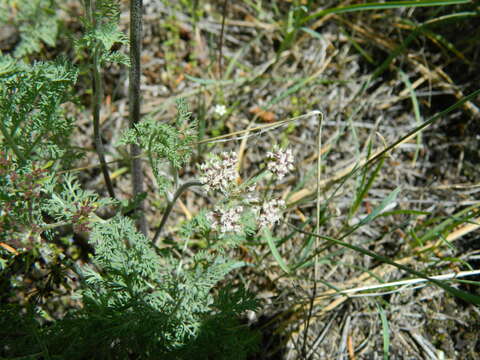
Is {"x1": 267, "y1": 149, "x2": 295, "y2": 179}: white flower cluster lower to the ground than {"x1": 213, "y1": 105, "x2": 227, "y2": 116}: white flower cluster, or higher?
higher

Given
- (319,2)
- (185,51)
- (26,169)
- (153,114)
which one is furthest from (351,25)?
(26,169)

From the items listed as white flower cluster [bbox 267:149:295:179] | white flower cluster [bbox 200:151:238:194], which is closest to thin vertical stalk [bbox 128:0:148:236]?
white flower cluster [bbox 200:151:238:194]

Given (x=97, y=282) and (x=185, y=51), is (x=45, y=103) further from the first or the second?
(x=185, y=51)

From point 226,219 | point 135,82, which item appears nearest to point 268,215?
point 226,219

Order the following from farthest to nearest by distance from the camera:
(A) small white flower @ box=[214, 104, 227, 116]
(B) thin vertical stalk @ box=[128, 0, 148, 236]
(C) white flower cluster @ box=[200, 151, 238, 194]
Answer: (A) small white flower @ box=[214, 104, 227, 116] → (C) white flower cluster @ box=[200, 151, 238, 194] → (B) thin vertical stalk @ box=[128, 0, 148, 236]

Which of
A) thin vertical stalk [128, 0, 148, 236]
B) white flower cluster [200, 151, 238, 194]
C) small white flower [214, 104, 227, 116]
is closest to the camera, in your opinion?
thin vertical stalk [128, 0, 148, 236]

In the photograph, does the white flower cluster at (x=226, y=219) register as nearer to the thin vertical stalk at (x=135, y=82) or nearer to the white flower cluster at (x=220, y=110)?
the thin vertical stalk at (x=135, y=82)

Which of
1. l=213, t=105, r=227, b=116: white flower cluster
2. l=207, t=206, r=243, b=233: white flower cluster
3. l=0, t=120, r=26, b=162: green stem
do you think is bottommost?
l=213, t=105, r=227, b=116: white flower cluster

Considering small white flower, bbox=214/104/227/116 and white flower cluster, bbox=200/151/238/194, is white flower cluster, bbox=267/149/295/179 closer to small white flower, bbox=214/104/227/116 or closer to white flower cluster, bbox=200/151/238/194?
white flower cluster, bbox=200/151/238/194

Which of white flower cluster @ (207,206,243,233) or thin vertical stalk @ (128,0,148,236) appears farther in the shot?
white flower cluster @ (207,206,243,233)

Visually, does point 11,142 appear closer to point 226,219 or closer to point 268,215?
point 226,219
